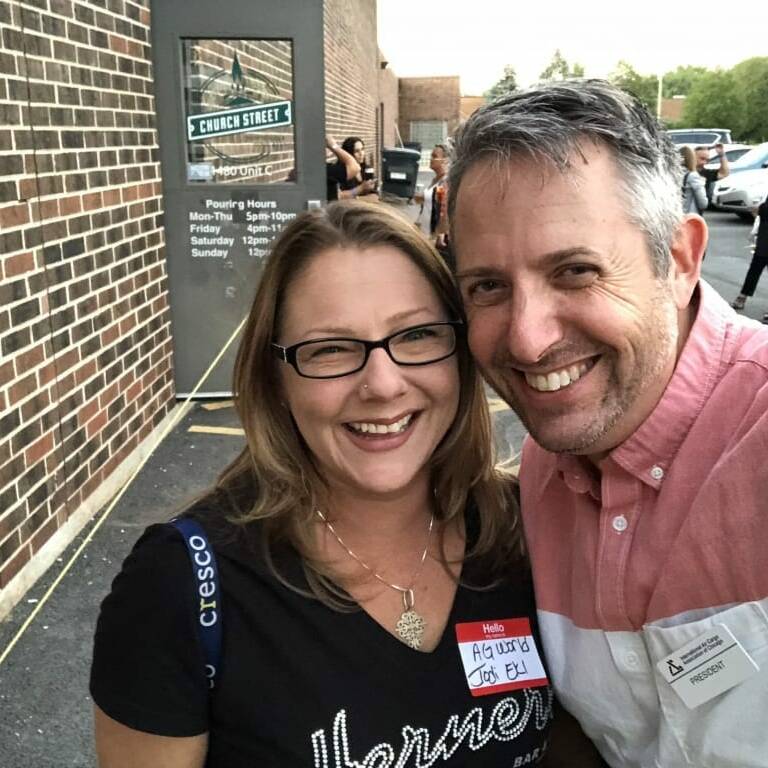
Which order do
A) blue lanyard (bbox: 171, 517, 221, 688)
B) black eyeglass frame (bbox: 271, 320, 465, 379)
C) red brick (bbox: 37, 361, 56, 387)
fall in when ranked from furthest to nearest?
red brick (bbox: 37, 361, 56, 387) → black eyeglass frame (bbox: 271, 320, 465, 379) → blue lanyard (bbox: 171, 517, 221, 688)

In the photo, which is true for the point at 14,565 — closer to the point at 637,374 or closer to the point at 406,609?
the point at 406,609

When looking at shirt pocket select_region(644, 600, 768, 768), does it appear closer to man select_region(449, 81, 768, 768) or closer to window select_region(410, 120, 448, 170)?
man select_region(449, 81, 768, 768)

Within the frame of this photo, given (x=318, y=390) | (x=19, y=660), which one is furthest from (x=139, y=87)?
(x=318, y=390)

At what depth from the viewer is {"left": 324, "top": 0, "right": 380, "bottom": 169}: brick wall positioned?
1206 centimetres

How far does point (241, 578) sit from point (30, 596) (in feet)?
8.21

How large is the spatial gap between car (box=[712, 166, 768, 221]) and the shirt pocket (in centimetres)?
1948

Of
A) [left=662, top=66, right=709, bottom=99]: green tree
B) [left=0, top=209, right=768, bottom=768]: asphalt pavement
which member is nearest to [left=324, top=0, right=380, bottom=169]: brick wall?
[left=0, top=209, right=768, bottom=768]: asphalt pavement

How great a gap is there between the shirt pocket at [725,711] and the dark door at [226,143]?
480cm

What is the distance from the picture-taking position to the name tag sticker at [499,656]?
5.48 ft

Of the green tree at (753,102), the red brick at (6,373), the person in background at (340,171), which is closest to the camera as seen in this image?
the red brick at (6,373)

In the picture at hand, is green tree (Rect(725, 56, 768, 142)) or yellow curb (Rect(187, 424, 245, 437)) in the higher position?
green tree (Rect(725, 56, 768, 142))

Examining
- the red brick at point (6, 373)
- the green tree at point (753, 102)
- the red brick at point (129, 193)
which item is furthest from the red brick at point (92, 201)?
the green tree at point (753, 102)

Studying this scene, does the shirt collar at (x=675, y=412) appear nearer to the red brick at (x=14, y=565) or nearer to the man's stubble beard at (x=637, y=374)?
the man's stubble beard at (x=637, y=374)

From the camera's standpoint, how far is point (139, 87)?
208 inches
